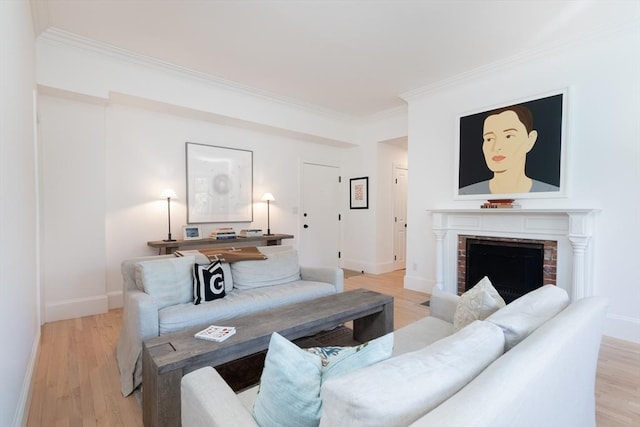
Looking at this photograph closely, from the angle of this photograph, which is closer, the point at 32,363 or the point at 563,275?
the point at 32,363

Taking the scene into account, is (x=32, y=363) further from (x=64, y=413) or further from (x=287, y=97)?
(x=287, y=97)

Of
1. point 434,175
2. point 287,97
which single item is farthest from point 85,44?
point 434,175

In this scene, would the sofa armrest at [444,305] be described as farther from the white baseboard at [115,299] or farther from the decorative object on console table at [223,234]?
the white baseboard at [115,299]

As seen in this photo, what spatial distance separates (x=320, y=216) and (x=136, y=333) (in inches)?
160

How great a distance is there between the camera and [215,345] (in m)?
1.68

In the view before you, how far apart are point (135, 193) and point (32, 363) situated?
216 centimetres

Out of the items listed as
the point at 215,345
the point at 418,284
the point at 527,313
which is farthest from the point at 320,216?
the point at 527,313

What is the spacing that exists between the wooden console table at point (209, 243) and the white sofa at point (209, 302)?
110cm

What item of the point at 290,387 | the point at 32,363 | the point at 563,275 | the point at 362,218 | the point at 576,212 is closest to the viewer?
the point at 290,387

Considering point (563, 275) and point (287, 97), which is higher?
point (287, 97)

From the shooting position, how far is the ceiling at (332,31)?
2.58 m

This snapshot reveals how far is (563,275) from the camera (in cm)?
325

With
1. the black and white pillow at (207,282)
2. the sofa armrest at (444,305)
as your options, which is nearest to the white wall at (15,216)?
the black and white pillow at (207,282)

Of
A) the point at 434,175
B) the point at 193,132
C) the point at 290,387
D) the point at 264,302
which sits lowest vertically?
the point at 264,302
